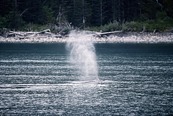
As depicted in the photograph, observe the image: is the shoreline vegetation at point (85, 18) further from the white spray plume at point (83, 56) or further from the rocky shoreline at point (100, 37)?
the white spray plume at point (83, 56)

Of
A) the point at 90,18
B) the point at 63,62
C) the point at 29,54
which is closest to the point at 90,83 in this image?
the point at 63,62

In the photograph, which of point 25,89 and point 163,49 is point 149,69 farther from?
point 163,49

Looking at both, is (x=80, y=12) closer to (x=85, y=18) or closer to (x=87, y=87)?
(x=85, y=18)

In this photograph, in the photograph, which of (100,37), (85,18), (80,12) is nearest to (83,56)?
(100,37)

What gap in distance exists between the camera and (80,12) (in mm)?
119500

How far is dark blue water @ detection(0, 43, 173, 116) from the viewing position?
33.9 m

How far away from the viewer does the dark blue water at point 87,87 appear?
111ft

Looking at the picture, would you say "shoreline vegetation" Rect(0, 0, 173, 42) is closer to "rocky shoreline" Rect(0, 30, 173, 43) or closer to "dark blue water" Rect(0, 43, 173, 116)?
"rocky shoreline" Rect(0, 30, 173, 43)

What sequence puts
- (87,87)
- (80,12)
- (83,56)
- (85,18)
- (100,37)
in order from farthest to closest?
(85,18) → (80,12) → (100,37) → (83,56) → (87,87)

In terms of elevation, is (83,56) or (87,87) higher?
(83,56)

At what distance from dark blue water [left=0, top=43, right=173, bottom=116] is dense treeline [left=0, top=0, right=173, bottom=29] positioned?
→ 42.7 m

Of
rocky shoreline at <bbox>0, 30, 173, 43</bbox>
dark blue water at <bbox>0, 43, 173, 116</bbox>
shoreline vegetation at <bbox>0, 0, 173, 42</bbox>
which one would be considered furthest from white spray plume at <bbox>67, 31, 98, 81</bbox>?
shoreline vegetation at <bbox>0, 0, 173, 42</bbox>

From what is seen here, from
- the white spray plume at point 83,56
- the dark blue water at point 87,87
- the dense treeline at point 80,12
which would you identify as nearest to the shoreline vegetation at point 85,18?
the dense treeline at point 80,12

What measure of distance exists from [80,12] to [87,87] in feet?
250
